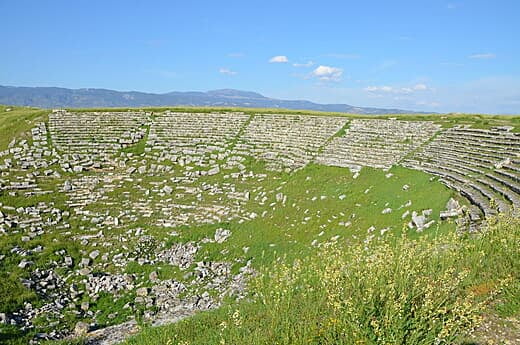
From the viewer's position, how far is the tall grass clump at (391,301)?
6.96 meters

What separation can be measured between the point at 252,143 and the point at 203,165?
5.57 m

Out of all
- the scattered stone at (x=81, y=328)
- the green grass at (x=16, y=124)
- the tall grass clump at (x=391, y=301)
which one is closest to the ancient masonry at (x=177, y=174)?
the scattered stone at (x=81, y=328)

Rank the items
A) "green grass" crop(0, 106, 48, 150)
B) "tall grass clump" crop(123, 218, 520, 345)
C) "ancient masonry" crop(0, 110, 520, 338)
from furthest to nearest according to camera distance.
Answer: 1. "green grass" crop(0, 106, 48, 150)
2. "ancient masonry" crop(0, 110, 520, 338)
3. "tall grass clump" crop(123, 218, 520, 345)

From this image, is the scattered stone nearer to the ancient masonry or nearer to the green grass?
the ancient masonry

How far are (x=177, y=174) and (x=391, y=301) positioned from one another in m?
29.6

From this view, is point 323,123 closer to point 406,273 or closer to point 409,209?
point 409,209

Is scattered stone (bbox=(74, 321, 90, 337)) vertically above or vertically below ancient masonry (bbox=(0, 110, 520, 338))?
below

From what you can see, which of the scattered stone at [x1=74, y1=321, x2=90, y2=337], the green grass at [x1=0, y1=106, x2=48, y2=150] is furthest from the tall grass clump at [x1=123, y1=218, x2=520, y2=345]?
the green grass at [x1=0, y1=106, x2=48, y2=150]

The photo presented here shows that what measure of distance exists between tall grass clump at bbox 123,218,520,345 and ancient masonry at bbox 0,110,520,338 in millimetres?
5953

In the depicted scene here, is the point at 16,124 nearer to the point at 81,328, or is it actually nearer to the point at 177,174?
the point at 177,174

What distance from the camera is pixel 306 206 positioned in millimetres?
26766

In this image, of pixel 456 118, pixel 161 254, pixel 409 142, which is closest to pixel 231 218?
pixel 161 254

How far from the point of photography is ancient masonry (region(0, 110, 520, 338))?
68.2ft

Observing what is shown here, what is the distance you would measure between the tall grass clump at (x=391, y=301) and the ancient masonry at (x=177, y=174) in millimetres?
5953
